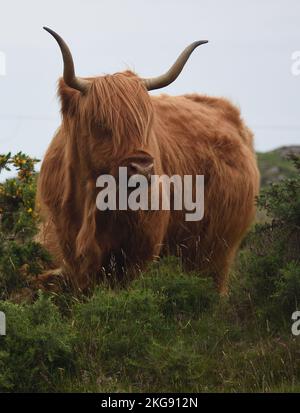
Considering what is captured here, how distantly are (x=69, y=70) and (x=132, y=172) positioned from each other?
1.01 metres

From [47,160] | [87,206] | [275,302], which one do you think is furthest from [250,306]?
[47,160]

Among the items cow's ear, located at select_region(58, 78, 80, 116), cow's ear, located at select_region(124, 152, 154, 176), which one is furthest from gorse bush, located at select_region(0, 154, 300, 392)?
cow's ear, located at select_region(58, 78, 80, 116)

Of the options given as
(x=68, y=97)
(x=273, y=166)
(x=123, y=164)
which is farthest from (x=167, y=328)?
(x=273, y=166)

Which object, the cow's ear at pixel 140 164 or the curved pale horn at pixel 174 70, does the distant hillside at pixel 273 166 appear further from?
the cow's ear at pixel 140 164

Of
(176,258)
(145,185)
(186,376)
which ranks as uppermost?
(145,185)

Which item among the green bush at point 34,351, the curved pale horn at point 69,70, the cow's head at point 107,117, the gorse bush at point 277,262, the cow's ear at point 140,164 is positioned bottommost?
the green bush at point 34,351

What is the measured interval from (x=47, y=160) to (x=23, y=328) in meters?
2.30

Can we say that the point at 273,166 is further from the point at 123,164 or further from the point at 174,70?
the point at 123,164

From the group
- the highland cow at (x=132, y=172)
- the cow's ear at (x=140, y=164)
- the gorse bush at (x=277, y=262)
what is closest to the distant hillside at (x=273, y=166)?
the highland cow at (x=132, y=172)

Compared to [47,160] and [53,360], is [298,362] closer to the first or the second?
[53,360]

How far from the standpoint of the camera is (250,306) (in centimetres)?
709

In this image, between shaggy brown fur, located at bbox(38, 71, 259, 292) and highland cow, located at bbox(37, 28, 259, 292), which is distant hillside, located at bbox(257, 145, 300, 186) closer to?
shaggy brown fur, located at bbox(38, 71, 259, 292)

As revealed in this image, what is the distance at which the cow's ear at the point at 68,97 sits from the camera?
789cm

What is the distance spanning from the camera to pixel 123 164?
7336 millimetres
